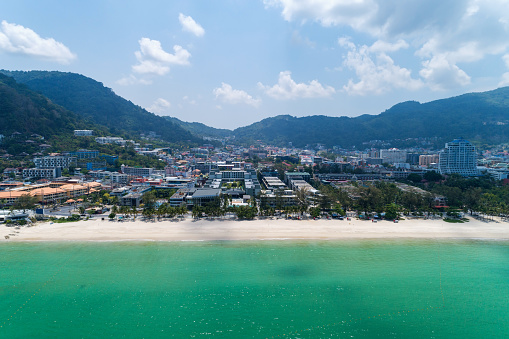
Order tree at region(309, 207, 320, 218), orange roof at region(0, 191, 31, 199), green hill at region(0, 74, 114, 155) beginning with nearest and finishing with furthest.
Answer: tree at region(309, 207, 320, 218) → orange roof at region(0, 191, 31, 199) → green hill at region(0, 74, 114, 155)

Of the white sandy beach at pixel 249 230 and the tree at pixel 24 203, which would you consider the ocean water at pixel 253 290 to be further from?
the tree at pixel 24 203

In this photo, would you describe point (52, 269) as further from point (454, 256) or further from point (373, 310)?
point (454, 256)

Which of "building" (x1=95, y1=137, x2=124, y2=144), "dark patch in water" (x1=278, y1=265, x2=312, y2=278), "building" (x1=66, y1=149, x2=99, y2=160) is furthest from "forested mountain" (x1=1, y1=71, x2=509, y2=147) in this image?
"dark patch in water" (x1=278, y1=265, x2=312, y2=278)

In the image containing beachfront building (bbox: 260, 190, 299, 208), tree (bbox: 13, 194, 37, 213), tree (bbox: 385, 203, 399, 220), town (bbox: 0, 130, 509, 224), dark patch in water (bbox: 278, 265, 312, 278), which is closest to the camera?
dark patch in water (bbox: 278, 265, 312, 278)

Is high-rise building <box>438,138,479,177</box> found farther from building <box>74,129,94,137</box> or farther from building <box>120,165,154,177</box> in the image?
building <box>74,129,94,137</box>

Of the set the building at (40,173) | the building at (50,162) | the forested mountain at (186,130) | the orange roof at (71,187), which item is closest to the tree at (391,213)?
the orange roof at (71,187)

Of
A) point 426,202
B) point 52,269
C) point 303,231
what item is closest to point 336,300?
point 303,231
